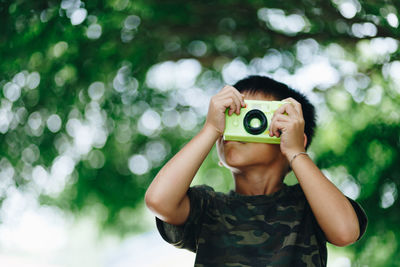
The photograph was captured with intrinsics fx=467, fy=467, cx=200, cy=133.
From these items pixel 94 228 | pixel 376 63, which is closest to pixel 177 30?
pixel 376 63

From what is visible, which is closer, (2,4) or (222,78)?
(2,4)

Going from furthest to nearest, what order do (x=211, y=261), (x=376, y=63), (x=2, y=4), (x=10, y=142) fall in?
(x=10, y=142), (x=376, y=63), (x=2, y=4), (x=211, y=261)

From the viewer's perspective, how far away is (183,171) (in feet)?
3.70

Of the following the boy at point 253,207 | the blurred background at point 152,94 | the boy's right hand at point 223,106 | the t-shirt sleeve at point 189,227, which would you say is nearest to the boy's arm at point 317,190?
the boy at point 253,207

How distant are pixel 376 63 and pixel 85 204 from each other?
1810 millimetres

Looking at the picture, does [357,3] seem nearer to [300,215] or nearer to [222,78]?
[222,78]

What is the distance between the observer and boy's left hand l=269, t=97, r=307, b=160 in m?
1.15

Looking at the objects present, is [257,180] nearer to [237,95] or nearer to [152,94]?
[237,95]

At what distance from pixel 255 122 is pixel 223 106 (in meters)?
0.09

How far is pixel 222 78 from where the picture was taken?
2.81 m

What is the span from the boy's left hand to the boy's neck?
0.14m

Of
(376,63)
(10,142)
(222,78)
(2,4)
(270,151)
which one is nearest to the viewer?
(270,151)

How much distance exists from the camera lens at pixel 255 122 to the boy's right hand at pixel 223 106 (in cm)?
3

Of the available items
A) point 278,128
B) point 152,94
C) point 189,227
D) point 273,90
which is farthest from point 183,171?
point 152,94
